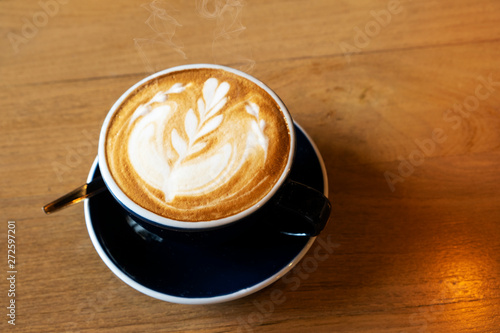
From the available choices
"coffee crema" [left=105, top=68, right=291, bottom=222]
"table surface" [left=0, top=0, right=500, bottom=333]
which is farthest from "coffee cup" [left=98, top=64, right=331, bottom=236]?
"table surface" [left=0, top=0, right=500, bottom=333]

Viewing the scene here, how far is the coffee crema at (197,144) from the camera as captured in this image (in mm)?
674

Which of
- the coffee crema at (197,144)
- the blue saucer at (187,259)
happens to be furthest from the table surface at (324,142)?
the coffee crema at (197,144)

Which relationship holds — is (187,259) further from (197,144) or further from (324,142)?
(324,142)

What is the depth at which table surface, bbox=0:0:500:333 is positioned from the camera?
73 centimetres

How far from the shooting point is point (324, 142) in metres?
0.92

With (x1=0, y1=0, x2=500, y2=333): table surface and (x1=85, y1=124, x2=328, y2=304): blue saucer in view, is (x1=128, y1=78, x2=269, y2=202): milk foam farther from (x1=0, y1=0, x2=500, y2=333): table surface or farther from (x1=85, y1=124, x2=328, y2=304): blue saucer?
(x1=0, y1=0, x2=500, y2=333): table surface

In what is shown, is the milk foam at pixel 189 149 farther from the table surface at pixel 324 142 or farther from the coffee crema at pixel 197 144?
the table surface at pixel 324 142

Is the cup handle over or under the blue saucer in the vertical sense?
over

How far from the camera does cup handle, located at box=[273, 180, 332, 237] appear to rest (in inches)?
26.8

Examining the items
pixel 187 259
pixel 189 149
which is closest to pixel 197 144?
pixel 189 149

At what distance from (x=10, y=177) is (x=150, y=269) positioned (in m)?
0.38

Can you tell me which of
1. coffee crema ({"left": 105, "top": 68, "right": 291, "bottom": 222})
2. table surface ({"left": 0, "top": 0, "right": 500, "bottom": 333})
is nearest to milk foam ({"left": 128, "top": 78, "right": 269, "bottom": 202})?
coffee crema ({"left": 105, "top": 68, "right": 291, "bottom": 222})

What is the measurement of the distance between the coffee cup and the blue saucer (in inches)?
1.9

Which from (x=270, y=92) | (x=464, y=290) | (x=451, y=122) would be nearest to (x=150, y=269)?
(x=270, y=92)
